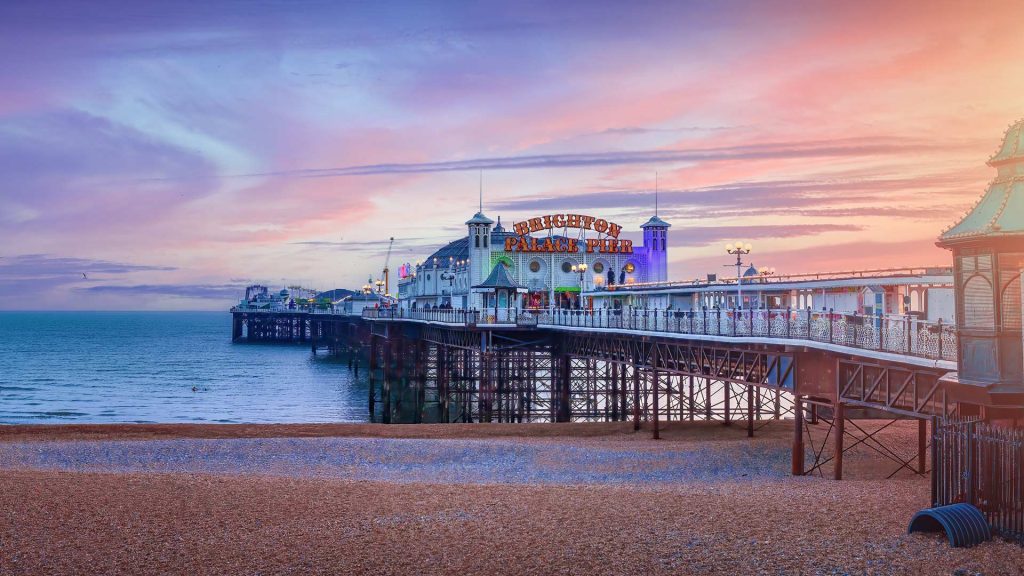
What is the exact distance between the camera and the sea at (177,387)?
57.6m

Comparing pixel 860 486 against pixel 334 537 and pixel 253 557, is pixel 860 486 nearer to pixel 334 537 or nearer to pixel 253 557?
pixel 334 537

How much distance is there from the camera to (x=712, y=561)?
38.9 ft

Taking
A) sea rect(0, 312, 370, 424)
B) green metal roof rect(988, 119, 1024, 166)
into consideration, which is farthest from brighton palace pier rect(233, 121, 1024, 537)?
sea rect(0, 312, 370, 424)

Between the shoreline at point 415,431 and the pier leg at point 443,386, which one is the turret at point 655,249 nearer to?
the pier leg at point 443,386

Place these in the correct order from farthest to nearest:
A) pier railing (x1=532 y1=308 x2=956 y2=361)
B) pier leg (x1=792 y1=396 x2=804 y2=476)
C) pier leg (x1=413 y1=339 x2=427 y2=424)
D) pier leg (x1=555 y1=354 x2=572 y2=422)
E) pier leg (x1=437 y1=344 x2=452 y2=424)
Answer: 1. pier leg (x1=413 y1=339 x2=427 y2=424)
2. pier leg (x1=437 y1=344 x2=452 y2=424)
3. pier leg (x1=555 y1=354 x2=572 y2=422)
4. pier leg (x1=792 y1=396 x2=804 y2=476)
5. pier railing (x1=532 y1=308 x2=956 y2=361)

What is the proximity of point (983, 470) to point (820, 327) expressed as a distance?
1040 centimetres

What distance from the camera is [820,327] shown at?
23016 mm

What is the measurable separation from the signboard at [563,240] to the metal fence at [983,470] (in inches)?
1939

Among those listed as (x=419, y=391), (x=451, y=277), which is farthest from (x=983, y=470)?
(x=451, y=277)

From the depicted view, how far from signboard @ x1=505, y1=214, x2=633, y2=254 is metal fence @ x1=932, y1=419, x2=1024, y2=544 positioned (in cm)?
4926

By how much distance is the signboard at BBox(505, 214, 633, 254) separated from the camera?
6281 cm

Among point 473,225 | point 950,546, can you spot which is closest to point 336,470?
point 950,546

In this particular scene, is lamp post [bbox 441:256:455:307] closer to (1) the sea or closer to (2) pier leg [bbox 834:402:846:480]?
(1) the sea

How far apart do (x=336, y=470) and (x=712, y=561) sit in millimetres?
15279
